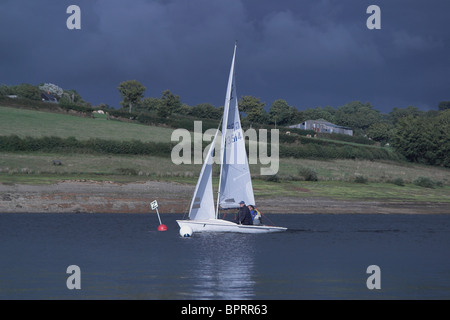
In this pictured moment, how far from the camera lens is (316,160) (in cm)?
9462

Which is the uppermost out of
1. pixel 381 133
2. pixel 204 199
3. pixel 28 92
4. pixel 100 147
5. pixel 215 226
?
pixel 28 92

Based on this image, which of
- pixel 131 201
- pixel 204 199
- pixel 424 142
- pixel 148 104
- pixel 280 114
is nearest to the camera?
pixel 204 199

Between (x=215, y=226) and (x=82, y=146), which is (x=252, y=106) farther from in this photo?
(x=215, y=226)

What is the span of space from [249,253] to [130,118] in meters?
80.8

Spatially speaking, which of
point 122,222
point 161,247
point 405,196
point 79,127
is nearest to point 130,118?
point 79,127

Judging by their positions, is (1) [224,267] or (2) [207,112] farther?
(2) [207,112]

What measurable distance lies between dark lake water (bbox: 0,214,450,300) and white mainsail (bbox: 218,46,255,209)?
257cm

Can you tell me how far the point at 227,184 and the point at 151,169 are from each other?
30.9 metres

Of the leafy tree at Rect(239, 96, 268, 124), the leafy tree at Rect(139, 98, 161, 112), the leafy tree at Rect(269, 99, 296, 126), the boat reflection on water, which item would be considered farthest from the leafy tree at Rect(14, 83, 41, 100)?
the boat reflection on water

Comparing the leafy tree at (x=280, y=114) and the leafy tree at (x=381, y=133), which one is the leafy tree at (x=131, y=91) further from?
the leafy tree at (x=381, y=133)

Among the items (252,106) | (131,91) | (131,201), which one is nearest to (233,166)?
(131,201)

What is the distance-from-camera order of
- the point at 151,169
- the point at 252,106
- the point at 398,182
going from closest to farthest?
the point at 151,169 → the point at 398,182 → the point at 252,106

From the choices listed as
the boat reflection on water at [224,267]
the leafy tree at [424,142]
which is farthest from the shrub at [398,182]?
the boat reflection on water at [224,267]

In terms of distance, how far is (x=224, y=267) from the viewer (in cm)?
3117
